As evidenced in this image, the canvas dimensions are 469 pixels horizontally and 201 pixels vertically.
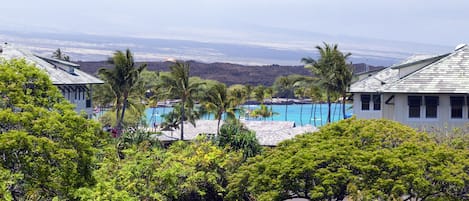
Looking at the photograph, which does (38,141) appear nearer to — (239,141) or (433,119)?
(239,141)

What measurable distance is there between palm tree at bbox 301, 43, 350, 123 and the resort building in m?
17.1

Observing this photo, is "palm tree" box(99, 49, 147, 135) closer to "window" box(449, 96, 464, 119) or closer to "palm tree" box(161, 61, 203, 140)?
"palm tree" box(161, 61, 203, 140)

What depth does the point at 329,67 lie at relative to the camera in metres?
58.6

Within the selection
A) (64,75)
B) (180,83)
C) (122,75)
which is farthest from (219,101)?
(64,75)

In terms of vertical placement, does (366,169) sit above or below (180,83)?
below

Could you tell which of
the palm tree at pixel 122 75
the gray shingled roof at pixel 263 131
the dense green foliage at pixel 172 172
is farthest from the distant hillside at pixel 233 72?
the dense green foliage at pixel 172 172

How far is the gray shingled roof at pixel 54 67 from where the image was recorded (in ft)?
146

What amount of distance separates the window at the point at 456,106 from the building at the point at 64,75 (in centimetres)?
1888

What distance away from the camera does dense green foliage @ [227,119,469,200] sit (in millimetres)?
23031

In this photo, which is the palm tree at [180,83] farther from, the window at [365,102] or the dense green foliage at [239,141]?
the dense green foliage at [239,141]

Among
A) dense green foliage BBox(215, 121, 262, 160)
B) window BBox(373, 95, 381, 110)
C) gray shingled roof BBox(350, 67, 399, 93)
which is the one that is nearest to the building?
dense green foliage BBox(215, 121, 262, 160)

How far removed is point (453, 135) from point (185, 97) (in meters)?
29.3

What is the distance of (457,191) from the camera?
23.4 m

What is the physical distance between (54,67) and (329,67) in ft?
67.4
